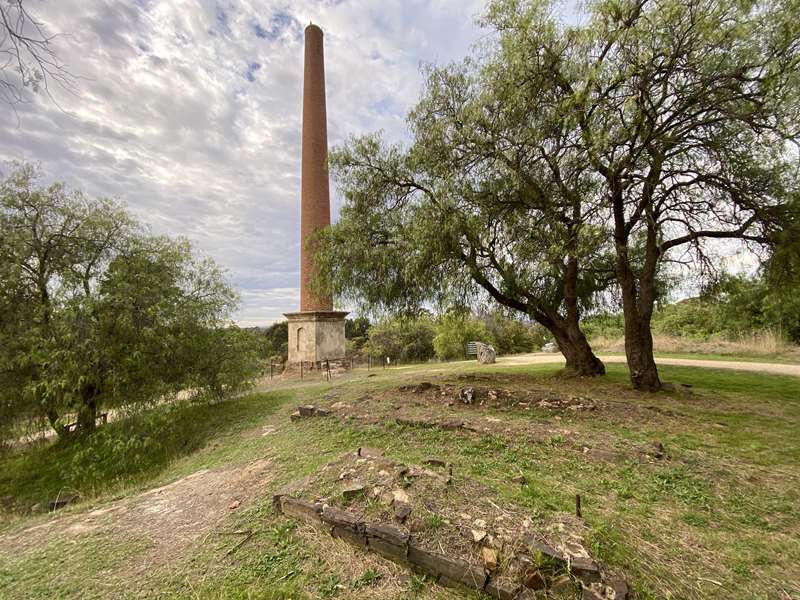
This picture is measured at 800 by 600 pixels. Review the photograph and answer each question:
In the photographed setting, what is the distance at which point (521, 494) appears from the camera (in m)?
3.43

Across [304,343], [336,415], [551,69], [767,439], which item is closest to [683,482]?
[767,439]

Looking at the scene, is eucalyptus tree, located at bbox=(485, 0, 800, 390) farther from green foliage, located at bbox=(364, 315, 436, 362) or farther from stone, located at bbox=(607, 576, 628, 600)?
green foliage, located at bbox=(364, 315, 436, 362)

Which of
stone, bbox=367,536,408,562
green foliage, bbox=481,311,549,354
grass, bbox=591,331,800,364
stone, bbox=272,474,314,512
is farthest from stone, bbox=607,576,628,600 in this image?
green foliage, bbox=481,311,549,354

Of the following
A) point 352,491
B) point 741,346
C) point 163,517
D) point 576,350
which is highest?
point 576,350

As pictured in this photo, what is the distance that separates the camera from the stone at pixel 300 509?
328 centimetres

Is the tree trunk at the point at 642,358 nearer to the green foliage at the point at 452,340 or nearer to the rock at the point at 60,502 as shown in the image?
the rock at the point at 60,502

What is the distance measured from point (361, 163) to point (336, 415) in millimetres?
7055

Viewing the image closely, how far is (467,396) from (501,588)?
17.9 ft

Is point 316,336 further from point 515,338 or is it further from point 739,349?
point 515,338

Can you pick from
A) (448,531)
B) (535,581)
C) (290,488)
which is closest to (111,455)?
(290,488)

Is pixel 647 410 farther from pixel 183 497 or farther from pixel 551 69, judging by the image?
pixel 183 497

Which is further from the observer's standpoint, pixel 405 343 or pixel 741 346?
pixel 405 343

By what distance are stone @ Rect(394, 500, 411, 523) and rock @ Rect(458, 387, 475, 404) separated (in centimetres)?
473

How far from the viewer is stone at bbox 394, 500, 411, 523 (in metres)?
2.97
